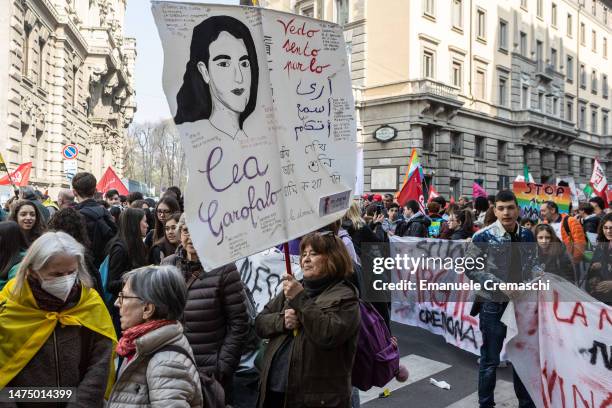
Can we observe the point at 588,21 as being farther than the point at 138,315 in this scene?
Yes

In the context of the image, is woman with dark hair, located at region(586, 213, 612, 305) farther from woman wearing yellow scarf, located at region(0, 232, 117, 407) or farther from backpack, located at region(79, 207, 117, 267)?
backpack, located at region(79, 207, 117, 267)

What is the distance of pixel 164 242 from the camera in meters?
5.03

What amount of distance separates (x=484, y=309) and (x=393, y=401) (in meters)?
1.34

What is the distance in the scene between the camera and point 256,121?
2.65 meters

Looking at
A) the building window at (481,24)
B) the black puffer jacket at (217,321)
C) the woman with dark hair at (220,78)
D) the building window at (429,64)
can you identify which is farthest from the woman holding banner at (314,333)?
the building window at (481,24)

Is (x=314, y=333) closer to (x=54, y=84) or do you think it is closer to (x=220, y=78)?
(x=220, y=78)

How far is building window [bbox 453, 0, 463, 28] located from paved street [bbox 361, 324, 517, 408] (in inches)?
1022

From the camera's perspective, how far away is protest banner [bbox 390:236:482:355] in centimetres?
682

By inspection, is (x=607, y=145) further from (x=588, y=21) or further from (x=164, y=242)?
(x=164, y=242)

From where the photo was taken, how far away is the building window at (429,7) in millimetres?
A: 27389

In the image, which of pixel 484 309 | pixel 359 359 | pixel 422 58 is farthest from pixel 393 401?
pixel 422 58

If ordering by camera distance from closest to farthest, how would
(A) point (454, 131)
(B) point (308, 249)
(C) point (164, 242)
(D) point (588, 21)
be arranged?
(B) point (308, 249), (C) point (164, 242), (A) point (454, 131), (D) point (588, 21)

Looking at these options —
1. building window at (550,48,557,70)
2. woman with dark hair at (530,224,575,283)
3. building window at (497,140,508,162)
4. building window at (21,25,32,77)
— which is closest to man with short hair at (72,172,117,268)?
woman with dark hair at (530,224,575,283)

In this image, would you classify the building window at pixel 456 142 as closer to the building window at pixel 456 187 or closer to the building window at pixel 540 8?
the building window at pixel 456 187
